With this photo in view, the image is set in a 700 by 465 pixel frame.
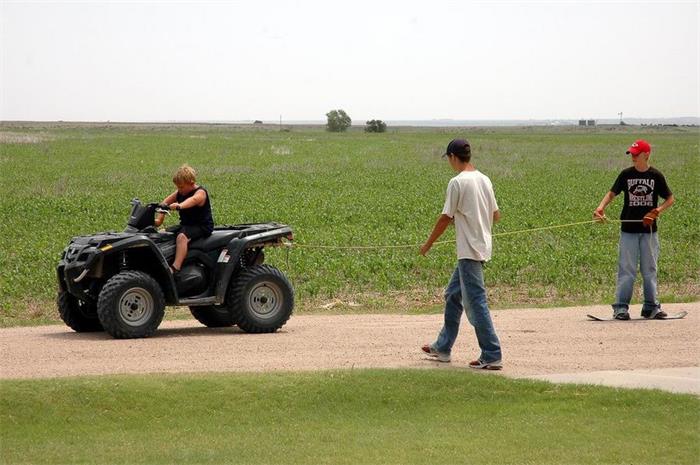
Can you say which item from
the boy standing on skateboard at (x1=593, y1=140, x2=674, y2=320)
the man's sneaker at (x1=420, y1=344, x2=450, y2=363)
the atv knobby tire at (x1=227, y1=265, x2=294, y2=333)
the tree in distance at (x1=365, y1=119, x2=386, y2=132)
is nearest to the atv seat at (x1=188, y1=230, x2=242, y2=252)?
the atv knobby tire at (x1=227, y1=265, x2=294, y2=333)

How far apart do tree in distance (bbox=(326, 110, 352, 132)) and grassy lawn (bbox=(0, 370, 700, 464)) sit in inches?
6351

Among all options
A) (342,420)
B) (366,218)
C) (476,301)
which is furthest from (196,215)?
(366,218)

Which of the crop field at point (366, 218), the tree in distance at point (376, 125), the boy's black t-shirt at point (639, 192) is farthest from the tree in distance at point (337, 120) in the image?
the boy's black t-shirt at point (639, 192)

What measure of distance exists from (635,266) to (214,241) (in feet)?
17.0

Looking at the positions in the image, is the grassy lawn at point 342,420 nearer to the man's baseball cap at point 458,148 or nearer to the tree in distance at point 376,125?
the man's baseball cap at point 458,148

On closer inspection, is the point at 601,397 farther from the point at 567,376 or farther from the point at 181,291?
the point at 181,291

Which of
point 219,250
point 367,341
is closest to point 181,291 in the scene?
point 219,250

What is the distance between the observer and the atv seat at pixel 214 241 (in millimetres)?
13188

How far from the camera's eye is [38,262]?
67.3 feet

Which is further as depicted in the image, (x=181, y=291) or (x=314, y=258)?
(x=314, y=258)

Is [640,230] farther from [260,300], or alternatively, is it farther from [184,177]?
[184,177]

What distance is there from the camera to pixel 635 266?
1399cm

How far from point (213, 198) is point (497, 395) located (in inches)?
1073

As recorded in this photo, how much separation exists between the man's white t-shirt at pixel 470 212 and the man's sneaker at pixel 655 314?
13.9 feet
